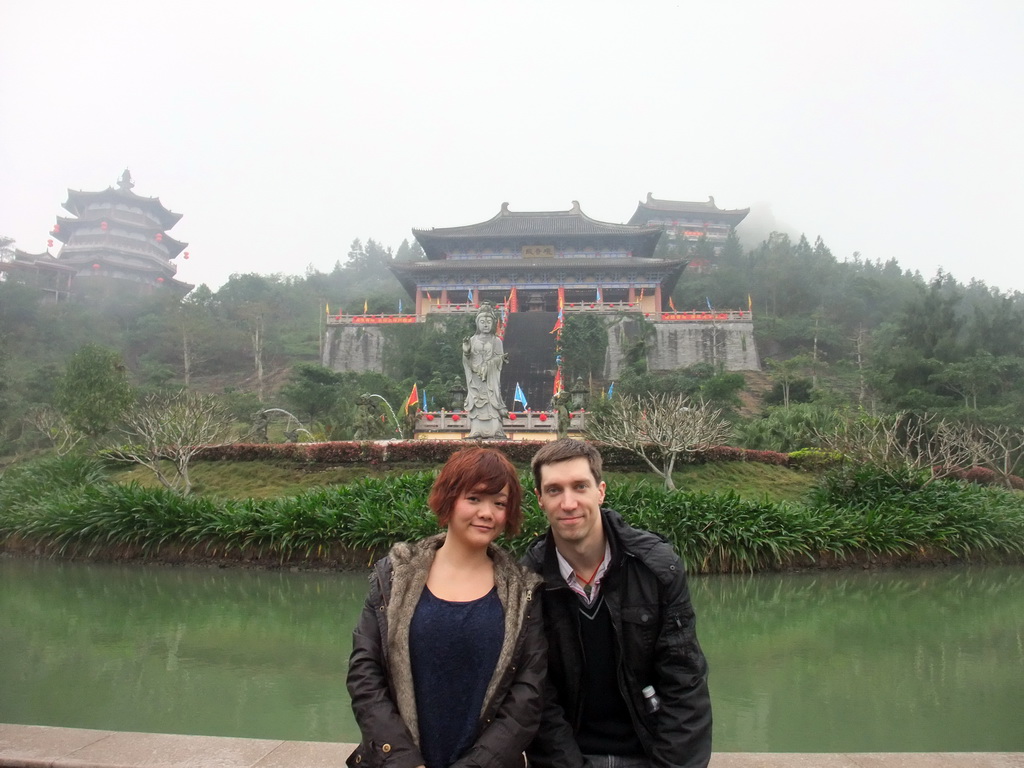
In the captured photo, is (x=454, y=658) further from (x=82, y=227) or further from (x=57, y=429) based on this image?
(x=82, y=227)

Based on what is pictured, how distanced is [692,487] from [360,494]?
588 centimetres

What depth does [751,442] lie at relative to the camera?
16.3 m

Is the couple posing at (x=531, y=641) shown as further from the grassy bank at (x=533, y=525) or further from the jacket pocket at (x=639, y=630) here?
the grassy bank at (x=533, y=525)

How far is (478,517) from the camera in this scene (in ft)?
Answer: 6.50

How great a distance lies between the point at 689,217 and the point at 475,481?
52.7 m

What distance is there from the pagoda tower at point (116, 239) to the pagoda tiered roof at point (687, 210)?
30987 millimetres

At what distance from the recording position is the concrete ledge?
2531mm

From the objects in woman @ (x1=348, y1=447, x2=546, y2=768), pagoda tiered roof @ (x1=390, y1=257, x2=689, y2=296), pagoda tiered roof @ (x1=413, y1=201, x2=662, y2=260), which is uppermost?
pagoda tiered roof @ (x1=413, y1=201, x2=662, y2=260)

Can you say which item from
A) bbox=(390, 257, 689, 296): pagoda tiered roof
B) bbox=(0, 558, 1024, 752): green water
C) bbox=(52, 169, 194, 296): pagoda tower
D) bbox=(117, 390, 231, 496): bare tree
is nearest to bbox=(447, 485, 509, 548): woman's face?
bbox=(0, 558, 1024, 752): green water

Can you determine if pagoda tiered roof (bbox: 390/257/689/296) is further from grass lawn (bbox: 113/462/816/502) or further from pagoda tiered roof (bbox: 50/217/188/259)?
grass lawn (bbox: 113/462/816/502)

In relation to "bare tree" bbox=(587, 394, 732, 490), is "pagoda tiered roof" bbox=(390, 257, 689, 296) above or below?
above

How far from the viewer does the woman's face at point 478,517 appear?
6.50 ft

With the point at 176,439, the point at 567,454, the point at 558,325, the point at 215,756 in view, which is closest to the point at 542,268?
the point at 558,325

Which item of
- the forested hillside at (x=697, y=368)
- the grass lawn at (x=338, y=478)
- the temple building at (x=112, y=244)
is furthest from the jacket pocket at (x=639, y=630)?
the temple building at (x=112, y=244)
